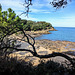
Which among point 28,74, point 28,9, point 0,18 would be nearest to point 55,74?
point 28,74

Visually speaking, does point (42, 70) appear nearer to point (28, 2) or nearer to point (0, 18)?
point (28, 2)

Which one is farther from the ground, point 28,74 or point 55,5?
point 55,5

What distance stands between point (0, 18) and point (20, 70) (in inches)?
181

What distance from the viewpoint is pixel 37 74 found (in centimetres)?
207

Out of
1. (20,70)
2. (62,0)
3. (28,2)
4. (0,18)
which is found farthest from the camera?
(0,18)

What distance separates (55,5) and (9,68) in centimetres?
347

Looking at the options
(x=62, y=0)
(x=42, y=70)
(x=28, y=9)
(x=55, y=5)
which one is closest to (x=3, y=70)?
(x=42, y=70)

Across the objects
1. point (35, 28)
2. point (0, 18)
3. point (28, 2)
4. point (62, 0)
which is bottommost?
point (35, 28)

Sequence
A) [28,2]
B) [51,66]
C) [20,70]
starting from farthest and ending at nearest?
[28,2], [51,66], [20,70]

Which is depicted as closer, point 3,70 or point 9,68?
point 3,70

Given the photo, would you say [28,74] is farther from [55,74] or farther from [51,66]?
[51,66]

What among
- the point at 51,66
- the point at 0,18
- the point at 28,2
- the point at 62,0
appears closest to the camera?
the point at 51,66

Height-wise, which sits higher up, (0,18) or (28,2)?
(28,2)

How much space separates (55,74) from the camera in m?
2.06
